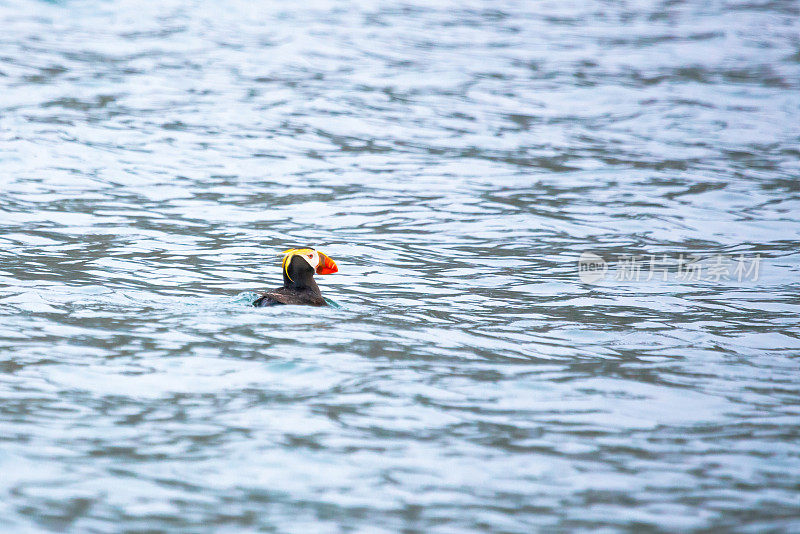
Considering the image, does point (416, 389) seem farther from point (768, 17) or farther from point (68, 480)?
point (768, 17)

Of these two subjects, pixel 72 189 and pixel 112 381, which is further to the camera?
pixel 72 189

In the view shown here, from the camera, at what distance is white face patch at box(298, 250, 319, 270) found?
27.1ft

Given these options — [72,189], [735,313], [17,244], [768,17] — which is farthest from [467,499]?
[768,17]

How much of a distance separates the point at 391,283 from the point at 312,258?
1.33 metres

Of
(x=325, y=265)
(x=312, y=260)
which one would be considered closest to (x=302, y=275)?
(x=312, y=260)

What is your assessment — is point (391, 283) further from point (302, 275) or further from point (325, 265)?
point (302, 275)

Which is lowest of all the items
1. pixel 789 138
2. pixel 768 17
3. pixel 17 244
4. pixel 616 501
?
pixel 616 501

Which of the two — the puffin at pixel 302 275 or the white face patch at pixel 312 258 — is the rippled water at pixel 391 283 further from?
the white face patch at pixel 312 258

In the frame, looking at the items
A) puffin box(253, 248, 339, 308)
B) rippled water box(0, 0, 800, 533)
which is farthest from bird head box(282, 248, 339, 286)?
rippled water box(0, 0, 800, 533)

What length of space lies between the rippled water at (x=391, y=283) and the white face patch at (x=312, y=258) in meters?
0.42

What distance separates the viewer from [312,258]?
27.2 ft

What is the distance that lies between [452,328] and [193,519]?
344 centimetres

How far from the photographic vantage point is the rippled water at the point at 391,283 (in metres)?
5.10

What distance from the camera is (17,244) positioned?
10227 mm
